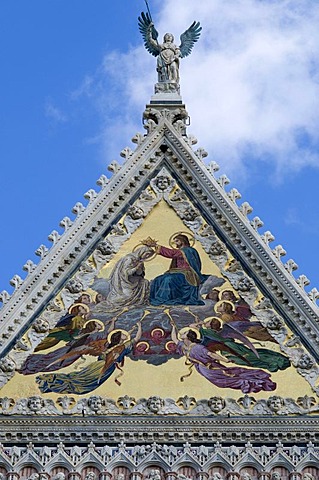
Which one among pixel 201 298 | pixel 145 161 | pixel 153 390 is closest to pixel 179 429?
pixel 153 390

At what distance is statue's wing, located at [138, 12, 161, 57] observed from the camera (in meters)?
17.5

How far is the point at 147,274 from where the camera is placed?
1580 centimetres

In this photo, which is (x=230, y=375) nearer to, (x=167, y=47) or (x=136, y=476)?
(x=136, y=476)

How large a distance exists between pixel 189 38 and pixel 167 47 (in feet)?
1.19

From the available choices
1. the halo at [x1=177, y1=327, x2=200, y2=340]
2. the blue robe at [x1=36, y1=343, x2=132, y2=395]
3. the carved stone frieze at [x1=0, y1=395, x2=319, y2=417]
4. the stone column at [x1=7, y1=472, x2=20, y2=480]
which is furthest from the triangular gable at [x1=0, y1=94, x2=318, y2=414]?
the stone column at [x1=7, y1=472, x2=20, y2=480]

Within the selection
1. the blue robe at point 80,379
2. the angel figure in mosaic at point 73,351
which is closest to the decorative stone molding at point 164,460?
the blue robe at point 80,379

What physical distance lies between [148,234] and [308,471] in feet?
9.03

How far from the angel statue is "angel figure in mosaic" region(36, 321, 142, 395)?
2.90 meters

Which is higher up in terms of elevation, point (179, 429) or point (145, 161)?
point (145, 161)

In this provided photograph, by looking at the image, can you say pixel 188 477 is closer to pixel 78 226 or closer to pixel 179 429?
pixel 179 429

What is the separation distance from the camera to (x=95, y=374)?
1504cm

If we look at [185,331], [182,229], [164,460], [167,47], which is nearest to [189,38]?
[167,47]

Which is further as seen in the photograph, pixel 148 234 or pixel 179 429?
pixel 148 234

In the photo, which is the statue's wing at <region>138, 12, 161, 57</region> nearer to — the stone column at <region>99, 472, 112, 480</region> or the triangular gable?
the triangular gable
